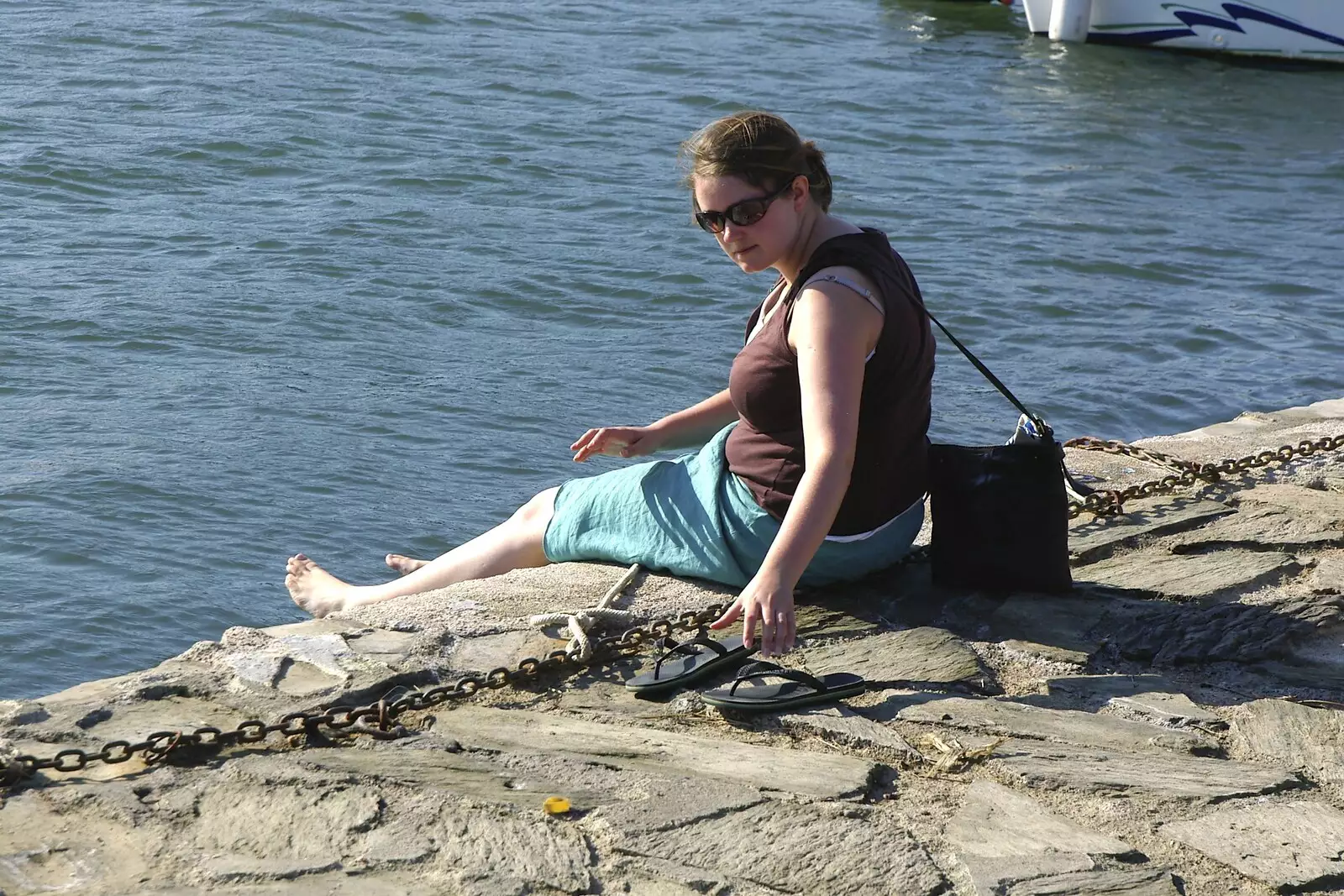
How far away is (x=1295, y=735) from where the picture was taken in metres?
3.11

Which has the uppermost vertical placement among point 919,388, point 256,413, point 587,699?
point 919,388

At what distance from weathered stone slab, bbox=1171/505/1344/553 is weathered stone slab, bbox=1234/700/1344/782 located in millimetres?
989

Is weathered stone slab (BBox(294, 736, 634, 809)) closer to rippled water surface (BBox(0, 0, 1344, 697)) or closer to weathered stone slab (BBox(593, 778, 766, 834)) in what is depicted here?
weathered stone slab (BBox(593, 778, 766, 834))

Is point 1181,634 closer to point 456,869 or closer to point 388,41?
point 456,869

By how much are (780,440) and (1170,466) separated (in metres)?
1.79

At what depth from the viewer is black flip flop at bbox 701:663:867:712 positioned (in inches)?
125

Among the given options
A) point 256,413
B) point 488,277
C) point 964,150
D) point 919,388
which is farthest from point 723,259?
point 919,388

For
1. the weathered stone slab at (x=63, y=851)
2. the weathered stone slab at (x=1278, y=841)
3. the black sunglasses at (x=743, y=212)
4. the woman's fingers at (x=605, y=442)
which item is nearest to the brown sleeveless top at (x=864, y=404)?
the black sunglasses at (x=743, y=212)

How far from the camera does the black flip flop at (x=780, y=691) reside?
318 centimetres

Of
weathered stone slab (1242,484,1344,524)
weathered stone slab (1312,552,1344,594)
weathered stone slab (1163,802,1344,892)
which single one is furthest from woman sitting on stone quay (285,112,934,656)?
weathered stone slab (1242,484,1344,524)

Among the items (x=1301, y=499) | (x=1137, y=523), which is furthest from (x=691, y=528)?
(x=1301, y=499)

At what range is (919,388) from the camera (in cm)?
357

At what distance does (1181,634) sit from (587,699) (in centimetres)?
140

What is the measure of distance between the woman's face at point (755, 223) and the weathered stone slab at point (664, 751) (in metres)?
1.04
